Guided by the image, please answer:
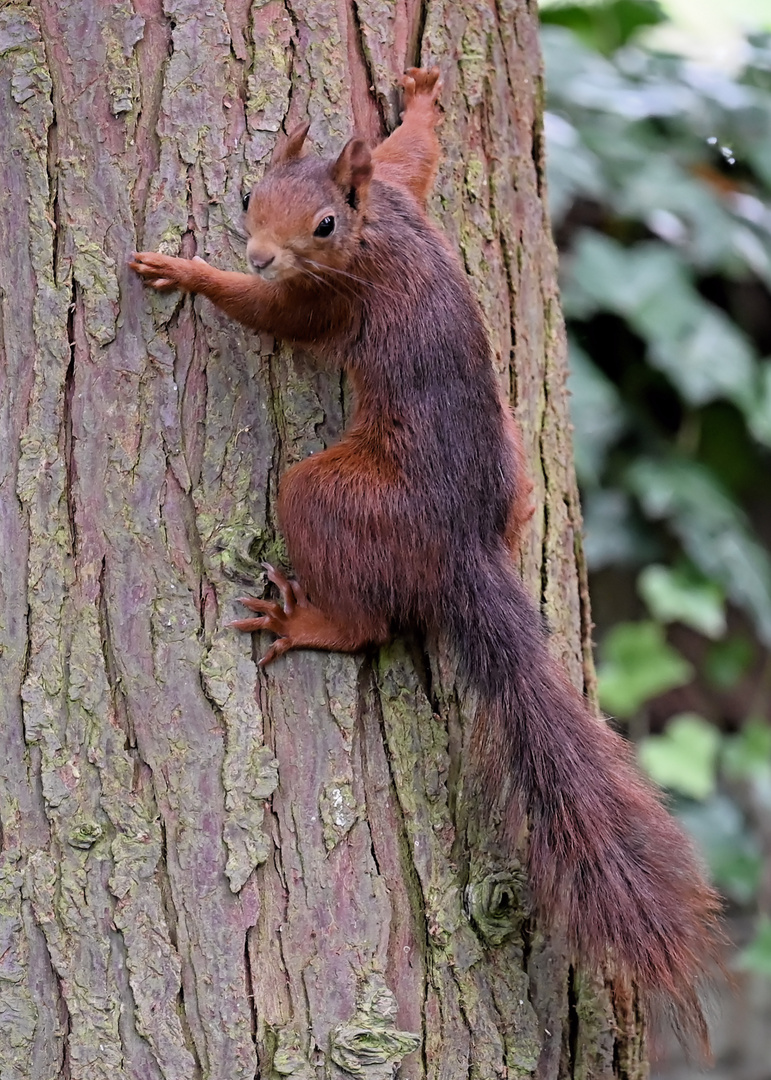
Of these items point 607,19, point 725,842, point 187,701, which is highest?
point 607,19

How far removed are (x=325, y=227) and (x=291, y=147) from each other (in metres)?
0.12

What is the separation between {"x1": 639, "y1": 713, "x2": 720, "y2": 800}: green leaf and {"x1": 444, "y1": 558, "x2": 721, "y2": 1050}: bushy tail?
1.59 metres

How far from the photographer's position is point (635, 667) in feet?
10.7

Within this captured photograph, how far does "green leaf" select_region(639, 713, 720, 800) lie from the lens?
3182 mm

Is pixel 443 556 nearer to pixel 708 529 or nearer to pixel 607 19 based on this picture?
pixel 708 529

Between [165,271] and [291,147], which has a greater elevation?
[291,147]

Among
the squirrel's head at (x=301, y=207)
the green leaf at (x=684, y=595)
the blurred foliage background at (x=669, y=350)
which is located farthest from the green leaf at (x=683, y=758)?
the squirrel's head at (x=301, y=207)

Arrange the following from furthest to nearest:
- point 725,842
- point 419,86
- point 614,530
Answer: point 725,842
point 614,530
point 419,86

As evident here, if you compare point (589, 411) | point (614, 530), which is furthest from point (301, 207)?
point (614, 530)

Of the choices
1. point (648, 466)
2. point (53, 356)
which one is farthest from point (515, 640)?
point (648, 466)

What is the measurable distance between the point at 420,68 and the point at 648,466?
1.56 metres

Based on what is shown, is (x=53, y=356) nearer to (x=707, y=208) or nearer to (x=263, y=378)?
(x=263, y=378)

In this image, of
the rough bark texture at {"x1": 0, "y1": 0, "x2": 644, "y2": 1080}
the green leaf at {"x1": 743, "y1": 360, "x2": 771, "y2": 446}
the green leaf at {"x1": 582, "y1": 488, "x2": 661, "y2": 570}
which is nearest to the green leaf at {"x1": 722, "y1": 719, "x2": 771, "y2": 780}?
the green leaf at {"x1": 582, "y1": 488, "x2": 661, "y2": 570}

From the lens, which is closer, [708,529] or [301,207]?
[301,207]
